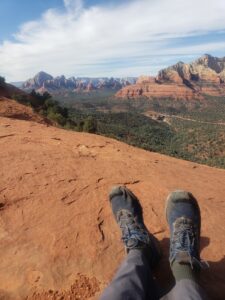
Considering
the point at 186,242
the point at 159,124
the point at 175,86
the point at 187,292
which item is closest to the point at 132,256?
the point at 186,242

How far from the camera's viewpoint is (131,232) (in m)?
3.47

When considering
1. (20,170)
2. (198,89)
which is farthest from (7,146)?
(198,89)

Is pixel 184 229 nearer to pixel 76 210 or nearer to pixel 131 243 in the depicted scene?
pixel 131 243

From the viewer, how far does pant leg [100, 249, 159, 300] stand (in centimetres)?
254

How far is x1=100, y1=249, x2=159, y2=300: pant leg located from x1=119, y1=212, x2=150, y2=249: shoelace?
9.7 inches

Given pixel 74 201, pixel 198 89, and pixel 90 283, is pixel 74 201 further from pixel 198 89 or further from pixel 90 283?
pixel 198 89

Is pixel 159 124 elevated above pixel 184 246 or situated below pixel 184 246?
below

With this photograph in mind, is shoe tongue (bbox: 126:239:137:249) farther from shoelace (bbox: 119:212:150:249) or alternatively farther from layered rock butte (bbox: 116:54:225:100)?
layered rock butte (bbox: 116:54:225:100)

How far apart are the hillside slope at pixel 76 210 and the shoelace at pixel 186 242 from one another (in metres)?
0.35

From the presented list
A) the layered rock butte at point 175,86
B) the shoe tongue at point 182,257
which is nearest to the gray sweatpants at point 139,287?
the shoe tongue at point 182,257

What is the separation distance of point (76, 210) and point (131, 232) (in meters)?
1.22

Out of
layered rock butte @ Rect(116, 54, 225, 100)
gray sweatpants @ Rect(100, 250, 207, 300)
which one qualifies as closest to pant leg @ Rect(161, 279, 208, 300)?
gray sweatpants @ Rect(100, 250, 207, 300)

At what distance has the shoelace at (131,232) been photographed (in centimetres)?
334

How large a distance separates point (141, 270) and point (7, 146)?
14.1 ft
